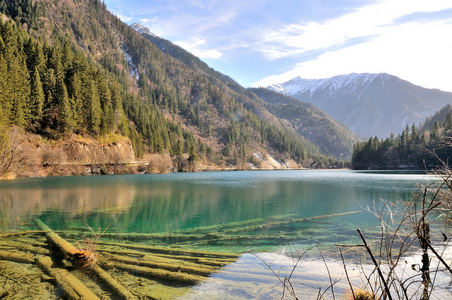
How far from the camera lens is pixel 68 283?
6977 millimetres

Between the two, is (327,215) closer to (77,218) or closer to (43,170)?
(77,218)

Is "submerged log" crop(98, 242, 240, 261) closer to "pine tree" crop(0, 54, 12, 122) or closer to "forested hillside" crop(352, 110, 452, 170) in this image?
"pine tree" crop(0, 54, 12, 122)

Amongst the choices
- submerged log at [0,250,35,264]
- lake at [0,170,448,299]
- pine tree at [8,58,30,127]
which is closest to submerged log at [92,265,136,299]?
lake at [0,170,448,299]

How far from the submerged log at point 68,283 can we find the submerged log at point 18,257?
38 cm

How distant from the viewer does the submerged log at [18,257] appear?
855 cm

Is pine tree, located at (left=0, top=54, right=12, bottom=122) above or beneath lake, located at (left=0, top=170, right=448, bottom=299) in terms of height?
above

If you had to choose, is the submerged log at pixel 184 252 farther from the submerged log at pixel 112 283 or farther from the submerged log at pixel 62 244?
the submerged log at pixel 112 283

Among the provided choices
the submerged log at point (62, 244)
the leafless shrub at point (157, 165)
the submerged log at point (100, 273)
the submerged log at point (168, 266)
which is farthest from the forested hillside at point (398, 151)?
the submerged log at point (100, 273)

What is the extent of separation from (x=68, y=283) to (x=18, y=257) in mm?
3233

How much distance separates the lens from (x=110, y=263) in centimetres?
867

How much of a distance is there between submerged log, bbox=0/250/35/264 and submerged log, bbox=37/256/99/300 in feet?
1.26

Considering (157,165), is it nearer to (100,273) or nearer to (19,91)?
(19,91)

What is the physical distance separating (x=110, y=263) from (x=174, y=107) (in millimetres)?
197787

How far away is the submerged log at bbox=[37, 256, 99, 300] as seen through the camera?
6379 millimetres
